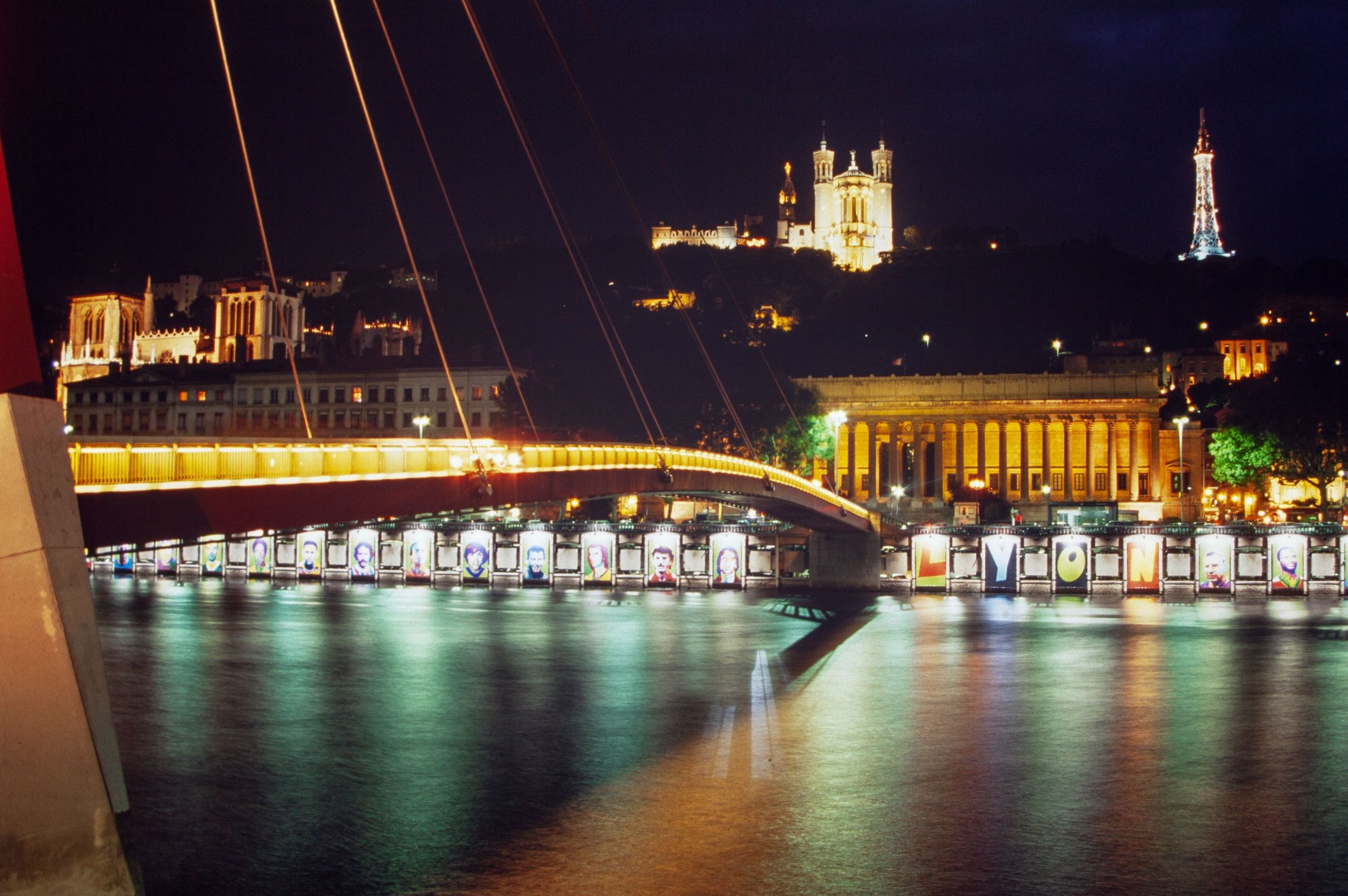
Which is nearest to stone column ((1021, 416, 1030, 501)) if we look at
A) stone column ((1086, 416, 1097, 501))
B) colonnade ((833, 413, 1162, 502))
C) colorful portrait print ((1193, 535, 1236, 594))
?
colonnade ((833, 413, 1162, 502))

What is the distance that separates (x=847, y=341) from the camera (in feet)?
525

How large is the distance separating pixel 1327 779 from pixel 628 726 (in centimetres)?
1328

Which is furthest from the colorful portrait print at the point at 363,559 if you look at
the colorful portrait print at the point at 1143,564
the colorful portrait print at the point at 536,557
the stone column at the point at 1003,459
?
the stone column at the point at 1003,459

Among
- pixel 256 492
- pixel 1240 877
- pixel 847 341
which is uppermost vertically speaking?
pixel 847 341

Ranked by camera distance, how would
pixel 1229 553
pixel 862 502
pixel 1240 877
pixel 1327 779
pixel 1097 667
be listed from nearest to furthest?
pixel 1240 877
pixel 1327 779
pixel 1097 667
pixel 1229 553
pixel 862 502

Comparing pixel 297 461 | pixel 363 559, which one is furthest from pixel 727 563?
pixel 297 461

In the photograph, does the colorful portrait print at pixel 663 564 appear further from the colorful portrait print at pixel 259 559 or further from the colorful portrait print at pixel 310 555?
→ the colorful portrait print at pixel 259 559

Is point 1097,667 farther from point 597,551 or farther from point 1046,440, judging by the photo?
point 1046,440

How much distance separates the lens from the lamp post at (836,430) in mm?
87688

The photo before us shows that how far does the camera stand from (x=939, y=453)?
12306cm

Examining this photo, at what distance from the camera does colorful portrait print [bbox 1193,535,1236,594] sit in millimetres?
62438

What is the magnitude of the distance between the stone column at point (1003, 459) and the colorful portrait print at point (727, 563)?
63482 millimetres

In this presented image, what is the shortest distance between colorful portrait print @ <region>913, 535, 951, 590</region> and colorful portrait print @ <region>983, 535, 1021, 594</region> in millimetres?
1867

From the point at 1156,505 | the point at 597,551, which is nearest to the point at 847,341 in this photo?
the point at 1156,505
